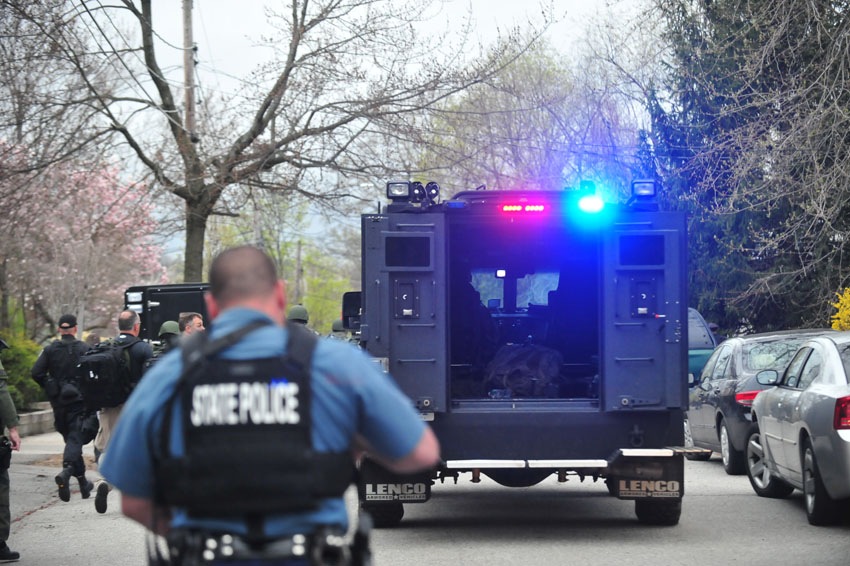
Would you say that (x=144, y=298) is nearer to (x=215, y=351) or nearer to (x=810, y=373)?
(x=810, y=373)

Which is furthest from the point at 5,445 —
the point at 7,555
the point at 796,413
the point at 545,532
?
the point at 796,413

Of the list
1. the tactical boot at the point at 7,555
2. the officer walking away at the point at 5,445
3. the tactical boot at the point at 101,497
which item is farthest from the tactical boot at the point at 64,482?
the officer walking away at the point at 5,445

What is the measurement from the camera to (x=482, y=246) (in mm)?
11977

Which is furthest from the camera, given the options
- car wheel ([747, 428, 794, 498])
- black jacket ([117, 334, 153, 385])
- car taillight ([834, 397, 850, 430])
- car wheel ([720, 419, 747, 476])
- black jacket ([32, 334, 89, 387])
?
car wheel ([720, 419, 747, 476])

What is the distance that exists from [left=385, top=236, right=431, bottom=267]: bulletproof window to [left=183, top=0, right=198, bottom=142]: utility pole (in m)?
11.0

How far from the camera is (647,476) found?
9.79 metres

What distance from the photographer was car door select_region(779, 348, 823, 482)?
10242 mm

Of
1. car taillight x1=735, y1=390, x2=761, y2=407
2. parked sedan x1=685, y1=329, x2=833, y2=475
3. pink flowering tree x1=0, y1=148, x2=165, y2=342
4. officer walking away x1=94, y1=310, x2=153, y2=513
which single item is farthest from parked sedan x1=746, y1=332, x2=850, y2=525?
pink flowering tree x1=0, y1=148, x2=165, y2=342

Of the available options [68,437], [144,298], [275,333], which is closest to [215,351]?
[275,333]

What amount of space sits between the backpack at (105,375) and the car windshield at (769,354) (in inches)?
286

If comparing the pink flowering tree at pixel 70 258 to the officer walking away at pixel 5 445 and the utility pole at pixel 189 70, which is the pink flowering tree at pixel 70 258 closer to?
the utility pole at pixel 189 70

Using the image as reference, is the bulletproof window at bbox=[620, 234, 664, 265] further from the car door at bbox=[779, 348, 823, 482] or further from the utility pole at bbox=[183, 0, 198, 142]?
the utility pole at bbox=[183, 0, 198, 142]

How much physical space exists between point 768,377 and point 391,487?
12.2ft

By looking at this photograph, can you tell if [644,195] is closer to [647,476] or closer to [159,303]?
[647,476]
